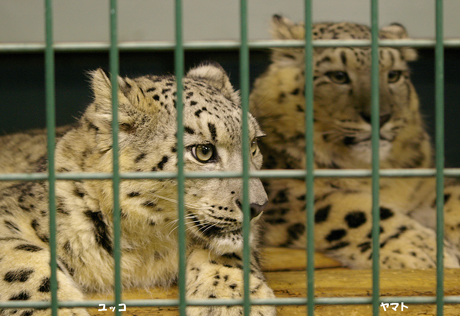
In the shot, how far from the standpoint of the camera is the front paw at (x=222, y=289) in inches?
75.2

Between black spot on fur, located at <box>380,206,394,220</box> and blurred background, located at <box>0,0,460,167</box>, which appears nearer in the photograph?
black spot on fur, located at <box>380,206,394,220</box>

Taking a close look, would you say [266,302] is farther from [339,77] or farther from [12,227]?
[339,77]

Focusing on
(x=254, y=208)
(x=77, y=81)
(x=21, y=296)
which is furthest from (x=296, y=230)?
(x=77, y=81)

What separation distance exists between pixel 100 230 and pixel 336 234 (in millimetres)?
1426

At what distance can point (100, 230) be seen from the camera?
7.06 feet

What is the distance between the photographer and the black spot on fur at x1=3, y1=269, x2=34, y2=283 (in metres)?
1.89

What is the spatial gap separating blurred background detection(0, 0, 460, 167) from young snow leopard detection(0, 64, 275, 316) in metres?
2.27

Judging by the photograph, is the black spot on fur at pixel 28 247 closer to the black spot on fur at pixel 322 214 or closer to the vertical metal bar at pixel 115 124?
the vertical metal bar at pixel 115 124

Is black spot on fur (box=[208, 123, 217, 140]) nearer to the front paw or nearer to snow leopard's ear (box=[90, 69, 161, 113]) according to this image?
snow leopard's ear (box=[90, 69, 161, 113])

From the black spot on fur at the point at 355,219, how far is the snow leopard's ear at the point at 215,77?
0.94m

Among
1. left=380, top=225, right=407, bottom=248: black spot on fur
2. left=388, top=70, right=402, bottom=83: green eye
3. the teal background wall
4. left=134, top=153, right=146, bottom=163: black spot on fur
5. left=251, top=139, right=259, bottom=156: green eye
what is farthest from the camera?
the teal background wall

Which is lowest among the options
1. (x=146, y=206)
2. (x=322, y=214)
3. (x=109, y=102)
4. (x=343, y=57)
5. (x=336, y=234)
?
(x=336, y=234)

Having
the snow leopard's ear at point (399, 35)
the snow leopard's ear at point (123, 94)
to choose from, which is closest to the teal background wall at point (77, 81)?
the snow leopard's ear at point (399, 35)

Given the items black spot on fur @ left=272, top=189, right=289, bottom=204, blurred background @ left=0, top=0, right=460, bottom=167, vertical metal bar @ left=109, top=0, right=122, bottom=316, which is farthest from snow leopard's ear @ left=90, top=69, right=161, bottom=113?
blurred background @ left=0, top=0, right=460, bottom=167
